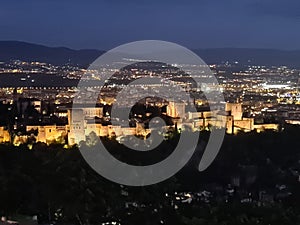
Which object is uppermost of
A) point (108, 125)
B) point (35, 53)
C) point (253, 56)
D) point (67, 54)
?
point (253, 56)

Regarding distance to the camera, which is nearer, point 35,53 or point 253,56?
point 35,53

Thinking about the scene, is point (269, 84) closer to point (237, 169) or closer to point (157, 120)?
point (157, 120)

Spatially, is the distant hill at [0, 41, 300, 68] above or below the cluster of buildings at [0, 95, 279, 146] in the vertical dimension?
above

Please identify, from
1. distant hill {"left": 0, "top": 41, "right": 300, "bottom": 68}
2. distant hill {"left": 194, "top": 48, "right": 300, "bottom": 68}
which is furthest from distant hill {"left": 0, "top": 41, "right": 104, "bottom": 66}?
distant hill {"left": 194, "top": 48, "right": 300, "bottom": 68}

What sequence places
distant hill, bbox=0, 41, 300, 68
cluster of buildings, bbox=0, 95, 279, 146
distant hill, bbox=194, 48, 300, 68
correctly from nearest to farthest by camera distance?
1. cluster of buildings, bbox=0, 95, 279, 146
2. distant hill, bbox=194, 48, 300, 68
3. distant hill, bbox=0, 41, 300, 68

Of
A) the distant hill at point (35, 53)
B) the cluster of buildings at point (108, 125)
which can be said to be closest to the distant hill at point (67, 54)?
the distant hill at point (35, 53)

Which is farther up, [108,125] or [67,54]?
[67,54]

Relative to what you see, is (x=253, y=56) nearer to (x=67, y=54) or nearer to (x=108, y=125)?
(x=67, y=54)

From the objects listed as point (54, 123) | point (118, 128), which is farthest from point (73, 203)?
point (54, 123)

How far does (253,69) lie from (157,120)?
18.4 m

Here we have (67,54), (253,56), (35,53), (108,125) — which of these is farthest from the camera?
(253,56)

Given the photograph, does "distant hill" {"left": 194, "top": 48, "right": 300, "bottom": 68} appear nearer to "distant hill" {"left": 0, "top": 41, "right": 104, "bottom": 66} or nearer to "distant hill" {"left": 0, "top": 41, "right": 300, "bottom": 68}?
"distant hill" {"left": 0, "top": 41, "right": 300, "bottom": 68}

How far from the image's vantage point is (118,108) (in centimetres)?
1388

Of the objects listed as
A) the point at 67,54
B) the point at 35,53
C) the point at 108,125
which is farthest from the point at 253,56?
the point at 108,125
